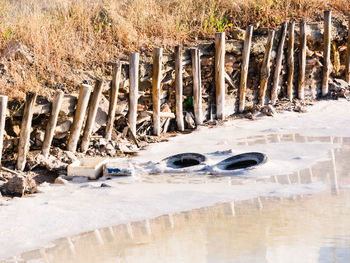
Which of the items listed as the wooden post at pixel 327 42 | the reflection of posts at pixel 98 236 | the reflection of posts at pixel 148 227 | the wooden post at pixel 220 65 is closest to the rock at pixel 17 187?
the reflection of posts at pixel 98 236

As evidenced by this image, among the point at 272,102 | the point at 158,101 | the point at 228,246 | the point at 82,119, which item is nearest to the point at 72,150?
the point at 82,119

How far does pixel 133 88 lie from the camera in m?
8.94

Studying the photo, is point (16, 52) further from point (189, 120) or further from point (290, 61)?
point (290, 61)

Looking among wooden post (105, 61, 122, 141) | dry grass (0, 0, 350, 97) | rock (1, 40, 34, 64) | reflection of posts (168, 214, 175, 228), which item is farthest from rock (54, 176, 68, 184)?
rock (1, 40, 34, 64)

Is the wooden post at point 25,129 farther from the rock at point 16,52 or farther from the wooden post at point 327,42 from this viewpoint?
the wooden post at point 327,42

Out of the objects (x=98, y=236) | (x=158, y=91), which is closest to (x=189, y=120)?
(x=158, y=91)

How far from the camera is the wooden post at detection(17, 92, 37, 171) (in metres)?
7.33

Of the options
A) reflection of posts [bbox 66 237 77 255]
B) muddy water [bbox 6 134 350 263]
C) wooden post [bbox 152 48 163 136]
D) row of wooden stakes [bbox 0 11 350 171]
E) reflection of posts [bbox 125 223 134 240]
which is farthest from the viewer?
wooden post [bbox 152 48 163 136]

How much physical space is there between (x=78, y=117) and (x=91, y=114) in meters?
0.24

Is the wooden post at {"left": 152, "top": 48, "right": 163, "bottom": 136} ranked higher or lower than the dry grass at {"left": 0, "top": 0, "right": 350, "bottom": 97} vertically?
lower

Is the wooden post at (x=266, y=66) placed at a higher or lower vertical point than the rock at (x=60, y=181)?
higher

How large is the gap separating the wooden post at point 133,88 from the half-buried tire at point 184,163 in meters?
1.38

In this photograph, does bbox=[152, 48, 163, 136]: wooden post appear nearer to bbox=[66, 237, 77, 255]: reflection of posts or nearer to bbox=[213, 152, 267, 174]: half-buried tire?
bbox=[213, 152, 267, 174]: half-buried tire

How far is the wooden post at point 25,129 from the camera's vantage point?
289 inches
